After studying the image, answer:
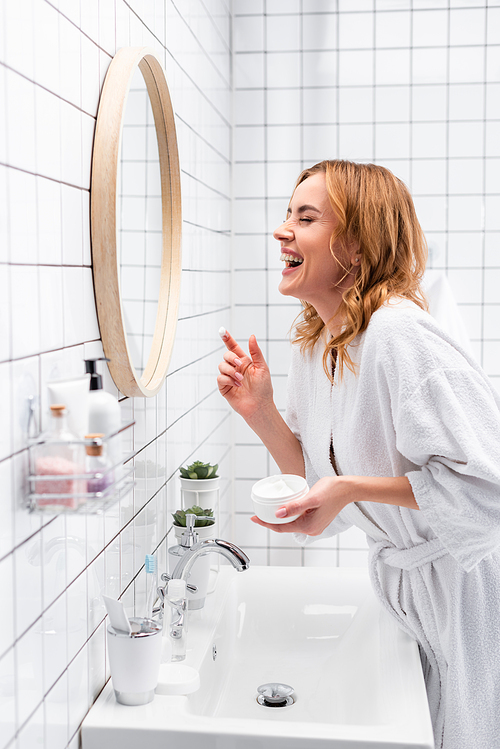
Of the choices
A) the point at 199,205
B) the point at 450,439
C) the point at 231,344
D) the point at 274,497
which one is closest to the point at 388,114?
the point at 199,205

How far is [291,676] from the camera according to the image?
1.42 meters

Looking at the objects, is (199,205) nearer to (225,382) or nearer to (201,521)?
(225,382)

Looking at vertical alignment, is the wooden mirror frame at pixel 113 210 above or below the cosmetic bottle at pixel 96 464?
above

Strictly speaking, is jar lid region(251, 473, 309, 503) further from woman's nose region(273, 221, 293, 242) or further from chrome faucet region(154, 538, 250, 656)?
woman's nose region(273, 221, 293, 242)

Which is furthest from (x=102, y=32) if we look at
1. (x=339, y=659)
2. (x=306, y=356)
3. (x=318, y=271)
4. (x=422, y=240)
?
(x=339, y=659)

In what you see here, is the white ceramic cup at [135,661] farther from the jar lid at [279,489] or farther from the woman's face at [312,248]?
the woman's face at [312,248]

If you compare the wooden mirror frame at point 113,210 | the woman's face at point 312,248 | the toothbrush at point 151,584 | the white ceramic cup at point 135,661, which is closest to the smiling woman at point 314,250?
the woman's face at point 312,248

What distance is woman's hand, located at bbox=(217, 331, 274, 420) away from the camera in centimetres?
139

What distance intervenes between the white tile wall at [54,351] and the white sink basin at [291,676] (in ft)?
0.42

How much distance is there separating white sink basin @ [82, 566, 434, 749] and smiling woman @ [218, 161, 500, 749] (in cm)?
11

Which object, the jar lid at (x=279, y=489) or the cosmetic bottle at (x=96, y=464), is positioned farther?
the jar lid at (x=279, y=489)

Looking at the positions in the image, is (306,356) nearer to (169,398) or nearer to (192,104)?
(169,398)

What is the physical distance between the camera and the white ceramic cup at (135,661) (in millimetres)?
984

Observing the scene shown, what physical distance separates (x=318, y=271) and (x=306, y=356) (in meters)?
0.28
